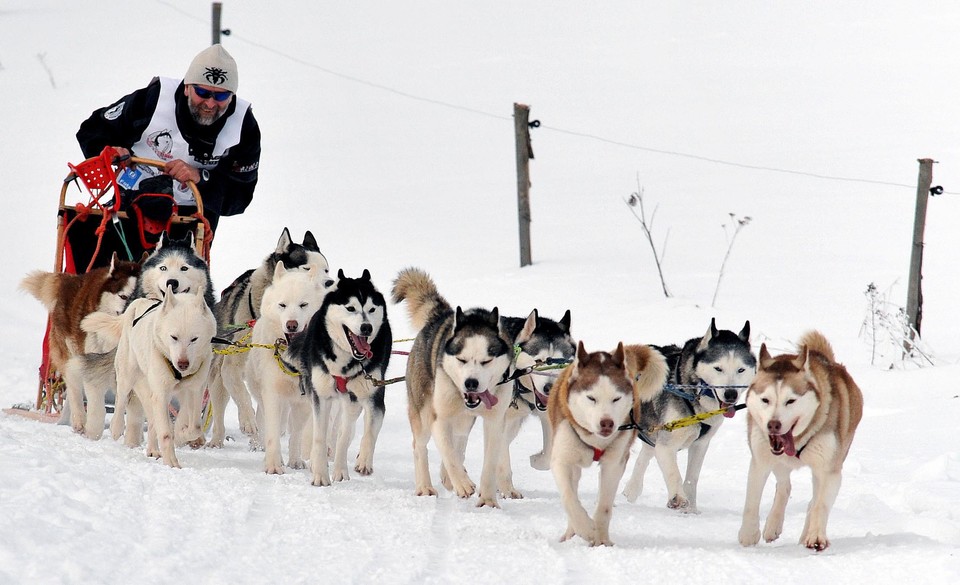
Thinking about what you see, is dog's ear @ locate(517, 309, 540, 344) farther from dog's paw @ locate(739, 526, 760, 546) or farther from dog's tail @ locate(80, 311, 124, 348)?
dog's tail @ locate(80, 311, 124, 348)

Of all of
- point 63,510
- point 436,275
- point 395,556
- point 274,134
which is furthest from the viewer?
point 274,134

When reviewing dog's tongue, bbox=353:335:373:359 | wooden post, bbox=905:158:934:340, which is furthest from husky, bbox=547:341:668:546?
wooden post, bbox=905:158:934:340

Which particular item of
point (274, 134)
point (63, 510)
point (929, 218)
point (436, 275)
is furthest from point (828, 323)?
point (274, 134)

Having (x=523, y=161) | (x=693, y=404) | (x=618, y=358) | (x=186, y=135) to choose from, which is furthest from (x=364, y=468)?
(x=523, y=161)

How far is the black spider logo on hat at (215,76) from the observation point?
6.00 meters

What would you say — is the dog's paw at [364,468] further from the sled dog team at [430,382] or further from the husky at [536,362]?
the husky at [536,362]

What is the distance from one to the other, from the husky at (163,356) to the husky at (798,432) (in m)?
2.27

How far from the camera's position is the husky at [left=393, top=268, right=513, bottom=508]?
170 inches

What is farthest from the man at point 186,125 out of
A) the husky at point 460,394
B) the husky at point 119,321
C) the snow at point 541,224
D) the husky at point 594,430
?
the husky at point 594,430

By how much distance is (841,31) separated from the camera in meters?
24.8

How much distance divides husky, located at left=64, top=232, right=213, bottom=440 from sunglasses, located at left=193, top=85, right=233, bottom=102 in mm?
949

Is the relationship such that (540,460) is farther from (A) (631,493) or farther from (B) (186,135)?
(B) (186,135)

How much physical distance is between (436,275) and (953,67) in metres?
14.1

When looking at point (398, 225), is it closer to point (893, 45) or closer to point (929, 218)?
point (929, 218)
